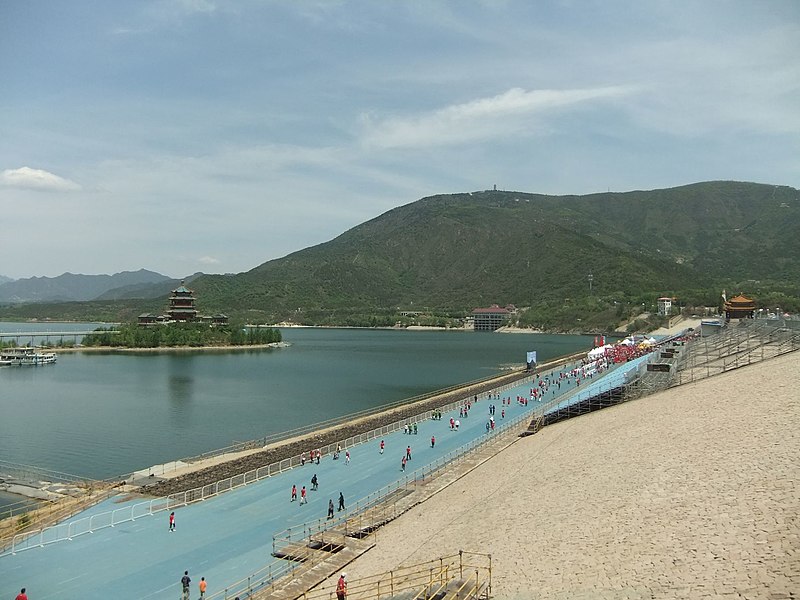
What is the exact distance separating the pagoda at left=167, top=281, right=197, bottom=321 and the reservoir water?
67.8ft

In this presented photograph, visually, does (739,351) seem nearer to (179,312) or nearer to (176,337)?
(176,337)

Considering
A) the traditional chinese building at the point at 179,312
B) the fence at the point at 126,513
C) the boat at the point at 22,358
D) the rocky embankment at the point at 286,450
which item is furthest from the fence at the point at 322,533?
the traditional chinese building at the point at 179,312

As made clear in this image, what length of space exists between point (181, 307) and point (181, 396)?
242ft

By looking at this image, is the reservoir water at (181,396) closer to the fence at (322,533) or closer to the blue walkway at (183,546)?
the blue walkway at (183,546)

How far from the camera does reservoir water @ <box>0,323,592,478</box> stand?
35938 millimetres

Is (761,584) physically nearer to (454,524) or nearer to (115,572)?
(454,524)

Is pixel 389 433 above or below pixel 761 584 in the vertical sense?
below

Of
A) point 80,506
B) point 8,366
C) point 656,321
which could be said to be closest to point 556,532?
point 80,506

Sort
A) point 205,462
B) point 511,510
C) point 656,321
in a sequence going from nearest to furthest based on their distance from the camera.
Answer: point 511,510 → point 205,462 → point 656,321

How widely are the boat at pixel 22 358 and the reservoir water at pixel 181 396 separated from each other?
2.65m

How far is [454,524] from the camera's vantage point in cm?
1802

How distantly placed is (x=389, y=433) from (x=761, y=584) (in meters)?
25.7

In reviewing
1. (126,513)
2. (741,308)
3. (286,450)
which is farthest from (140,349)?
(741,308)

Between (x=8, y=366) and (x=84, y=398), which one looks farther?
(x=8, y=366)
